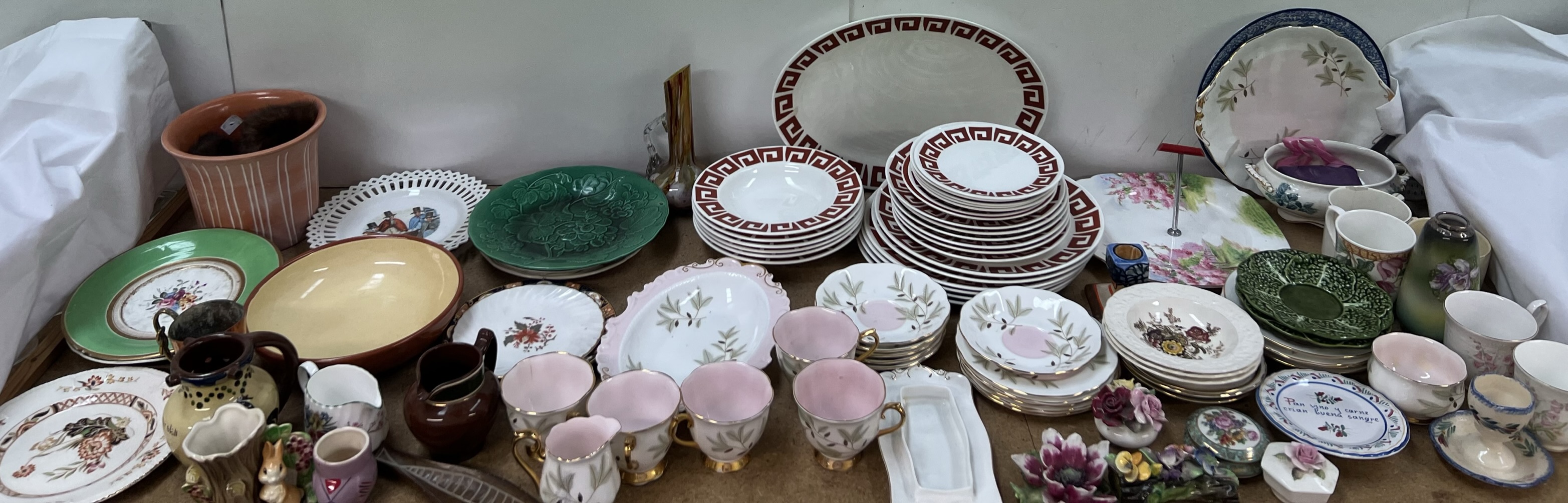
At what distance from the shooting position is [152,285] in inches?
51.9

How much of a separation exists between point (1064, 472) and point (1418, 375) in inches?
21.7

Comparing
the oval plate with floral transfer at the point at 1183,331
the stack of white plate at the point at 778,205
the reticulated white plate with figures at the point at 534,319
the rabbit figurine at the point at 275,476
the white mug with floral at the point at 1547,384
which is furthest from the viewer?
the stack of white plate at the point at 778,205

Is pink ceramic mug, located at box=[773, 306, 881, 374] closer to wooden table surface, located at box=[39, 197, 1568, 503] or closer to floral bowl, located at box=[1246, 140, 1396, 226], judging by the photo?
wooden table surface, located at box=[39, 197, 1568, 503]

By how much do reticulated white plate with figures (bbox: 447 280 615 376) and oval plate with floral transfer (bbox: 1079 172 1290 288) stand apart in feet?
2.68

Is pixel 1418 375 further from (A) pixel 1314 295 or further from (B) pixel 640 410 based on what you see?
(B) pixel 640 410

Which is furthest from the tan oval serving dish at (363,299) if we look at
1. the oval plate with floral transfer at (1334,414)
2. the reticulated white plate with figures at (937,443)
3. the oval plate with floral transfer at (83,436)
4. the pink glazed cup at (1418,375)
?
the pink glazed cup at (1418,375)

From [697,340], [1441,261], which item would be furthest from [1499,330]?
[697,340]

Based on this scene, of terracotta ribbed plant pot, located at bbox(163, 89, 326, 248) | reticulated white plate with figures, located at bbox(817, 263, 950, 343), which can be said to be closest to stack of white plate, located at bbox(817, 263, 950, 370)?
reticulated white plate with figures, located at bbox(817, 263, 950, 343)

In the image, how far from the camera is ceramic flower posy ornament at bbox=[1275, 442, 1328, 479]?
98cm

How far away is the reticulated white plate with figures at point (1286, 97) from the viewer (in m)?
1.42

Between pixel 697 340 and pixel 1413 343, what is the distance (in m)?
0.96

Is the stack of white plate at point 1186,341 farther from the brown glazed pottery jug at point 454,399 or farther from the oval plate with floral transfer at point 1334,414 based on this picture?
the brown glazed pottery jug at point 454,399

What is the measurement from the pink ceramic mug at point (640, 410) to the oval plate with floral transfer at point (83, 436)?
52 cm

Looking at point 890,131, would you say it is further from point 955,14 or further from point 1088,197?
point 1088,197
